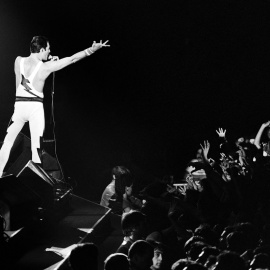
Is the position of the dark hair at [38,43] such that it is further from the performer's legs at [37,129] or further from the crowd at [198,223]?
the crowd at [198,223]

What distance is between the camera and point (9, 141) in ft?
28.4

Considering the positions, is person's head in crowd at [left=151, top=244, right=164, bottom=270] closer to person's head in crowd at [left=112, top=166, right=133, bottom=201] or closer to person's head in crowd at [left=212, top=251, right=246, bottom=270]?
person's head in crowd at [left=212, top=251, right=246, bottom=270]

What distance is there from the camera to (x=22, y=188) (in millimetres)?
7219

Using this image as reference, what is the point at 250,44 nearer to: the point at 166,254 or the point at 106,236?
the point at 106,236

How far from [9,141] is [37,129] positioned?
383mm

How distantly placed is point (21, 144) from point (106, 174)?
4.13m

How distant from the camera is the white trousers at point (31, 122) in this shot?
8625 millimetres

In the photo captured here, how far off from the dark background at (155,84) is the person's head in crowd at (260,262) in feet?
24.7

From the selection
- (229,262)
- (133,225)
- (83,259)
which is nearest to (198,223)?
(133,225)

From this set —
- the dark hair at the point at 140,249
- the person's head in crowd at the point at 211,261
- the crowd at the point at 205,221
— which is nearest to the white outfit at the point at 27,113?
the crowd at the point at 205,221

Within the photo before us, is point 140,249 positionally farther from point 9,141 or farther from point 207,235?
point 9,141

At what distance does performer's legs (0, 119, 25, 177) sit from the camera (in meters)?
8.62

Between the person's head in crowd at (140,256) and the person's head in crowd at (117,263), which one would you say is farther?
the person's head in crowd at (140,256)

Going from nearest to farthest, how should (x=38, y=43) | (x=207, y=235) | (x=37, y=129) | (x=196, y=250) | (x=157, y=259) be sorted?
1. (x=196, y=250)
2. (x=157, y=259)
3. (x=207, y=235)
4. (x=38, y=43)
5. (x=37, y=129)
